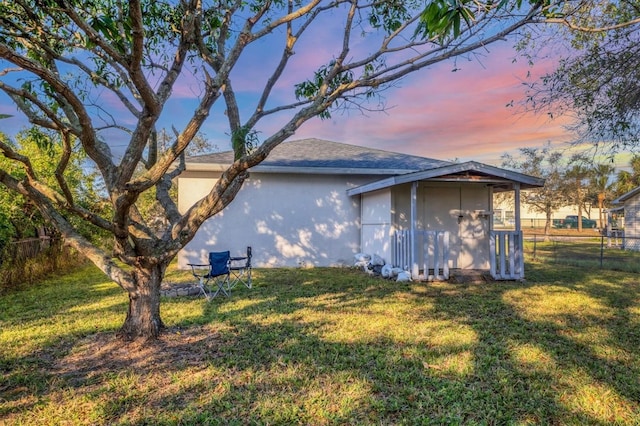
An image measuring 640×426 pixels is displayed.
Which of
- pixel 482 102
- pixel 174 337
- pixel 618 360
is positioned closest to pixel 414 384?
pixel 618 360

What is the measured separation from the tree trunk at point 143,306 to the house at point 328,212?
648cm

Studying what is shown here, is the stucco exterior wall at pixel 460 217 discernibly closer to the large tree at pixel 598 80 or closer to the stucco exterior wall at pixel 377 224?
the stucco exterior wall at pixel 377 224

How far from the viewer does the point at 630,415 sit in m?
2.72

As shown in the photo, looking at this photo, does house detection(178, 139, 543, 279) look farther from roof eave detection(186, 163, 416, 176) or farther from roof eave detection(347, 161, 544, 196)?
roof eave detection(347, 161, 544, 196)

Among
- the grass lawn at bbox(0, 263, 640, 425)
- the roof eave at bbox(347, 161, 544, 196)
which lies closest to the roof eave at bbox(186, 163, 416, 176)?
the roof eave at bbox(347, 161, 544, 196)

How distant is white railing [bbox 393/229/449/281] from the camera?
8625 millimetres

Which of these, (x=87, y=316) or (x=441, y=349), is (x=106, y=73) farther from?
(x=441, y=349)

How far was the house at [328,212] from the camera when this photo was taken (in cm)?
1020

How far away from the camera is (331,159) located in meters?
12.4

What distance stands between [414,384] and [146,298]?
9.86ft

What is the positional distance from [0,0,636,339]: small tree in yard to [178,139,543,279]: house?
4.90 metres

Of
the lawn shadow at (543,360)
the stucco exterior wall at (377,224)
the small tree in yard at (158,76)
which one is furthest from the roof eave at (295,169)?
the lawn shadow at (543,360)

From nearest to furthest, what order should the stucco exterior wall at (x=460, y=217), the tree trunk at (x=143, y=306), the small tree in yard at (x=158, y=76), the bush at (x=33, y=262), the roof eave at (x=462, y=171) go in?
1. the small tree in yard at (x=158, y=76)
2. the tree trunk at (x=143, y=306)
3. the bush at (x=33, y=262)
4. the roof eave at (x=462, y=171)
5. the stucco exterior wall at (x=460, y=217)

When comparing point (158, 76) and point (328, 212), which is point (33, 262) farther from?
point (328, 212)
